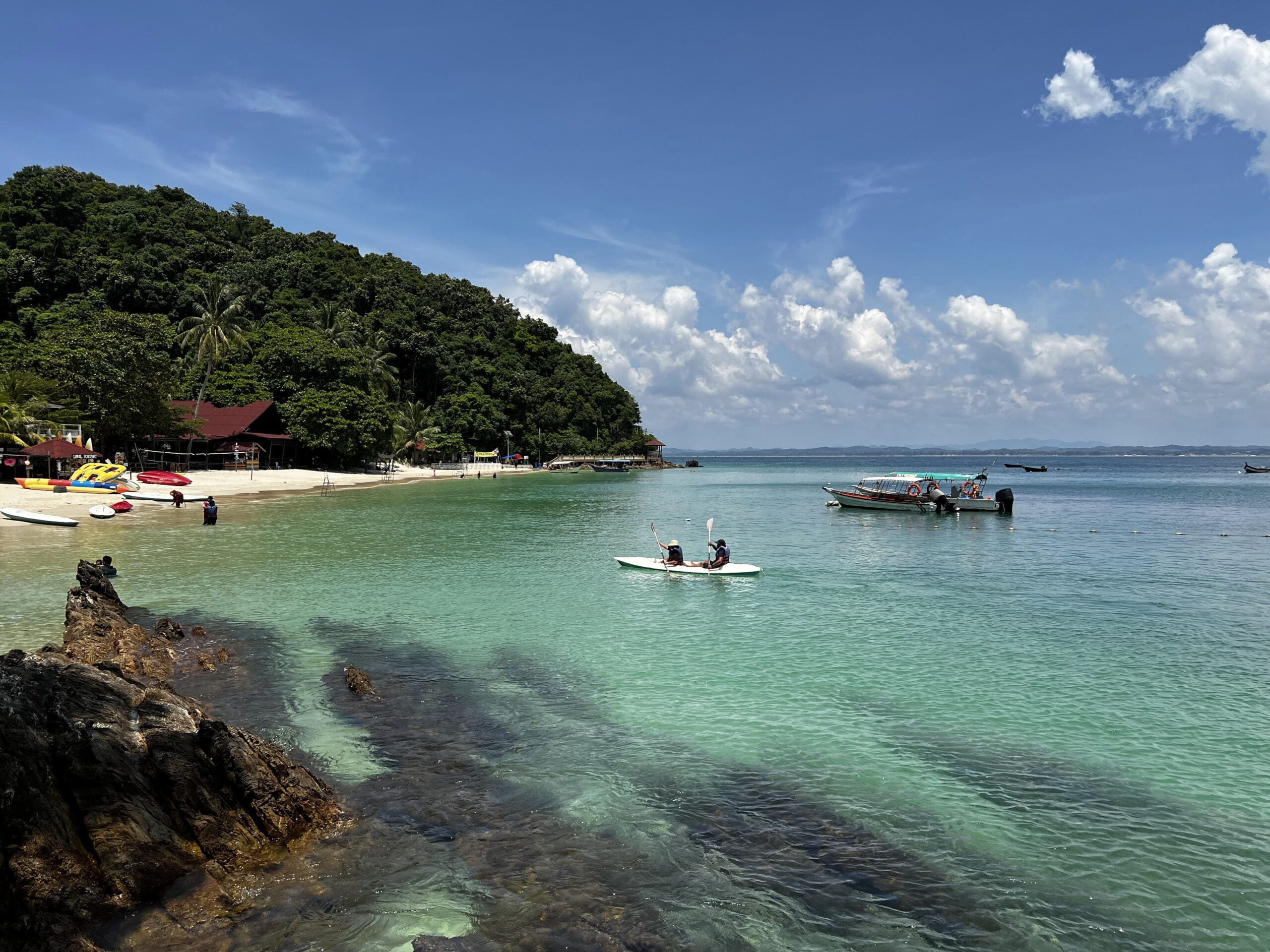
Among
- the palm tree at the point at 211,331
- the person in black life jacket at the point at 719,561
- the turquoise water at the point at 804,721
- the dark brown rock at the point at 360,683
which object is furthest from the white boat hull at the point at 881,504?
the palm tree at the point at 211,331

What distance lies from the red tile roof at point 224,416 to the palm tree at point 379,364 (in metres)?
11.9

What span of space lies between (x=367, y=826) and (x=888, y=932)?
5.47m

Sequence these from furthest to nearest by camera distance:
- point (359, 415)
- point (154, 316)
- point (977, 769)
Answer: point (359, 415) < point (154, 316) < point (977, 769)

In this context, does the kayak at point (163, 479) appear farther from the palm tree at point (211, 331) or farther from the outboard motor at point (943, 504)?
the outboard motor at point (943, 504)

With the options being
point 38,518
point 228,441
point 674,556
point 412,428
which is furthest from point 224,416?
point 674,556

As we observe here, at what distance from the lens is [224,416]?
69000 millimetres

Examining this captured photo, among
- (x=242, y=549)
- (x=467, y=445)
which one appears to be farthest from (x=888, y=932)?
(x=467, y=445)

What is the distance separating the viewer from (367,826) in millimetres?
8250

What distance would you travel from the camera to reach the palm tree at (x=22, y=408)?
148 ft

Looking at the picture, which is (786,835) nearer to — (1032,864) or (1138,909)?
(1032,864)

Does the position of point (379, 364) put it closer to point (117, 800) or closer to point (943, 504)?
point (943, 504)

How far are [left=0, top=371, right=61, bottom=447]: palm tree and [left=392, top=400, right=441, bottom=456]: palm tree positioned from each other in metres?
40.0

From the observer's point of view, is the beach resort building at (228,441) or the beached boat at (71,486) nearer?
the beached boat at (71,486)

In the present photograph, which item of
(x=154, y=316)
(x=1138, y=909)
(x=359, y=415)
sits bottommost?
(x=1138, y=909)
